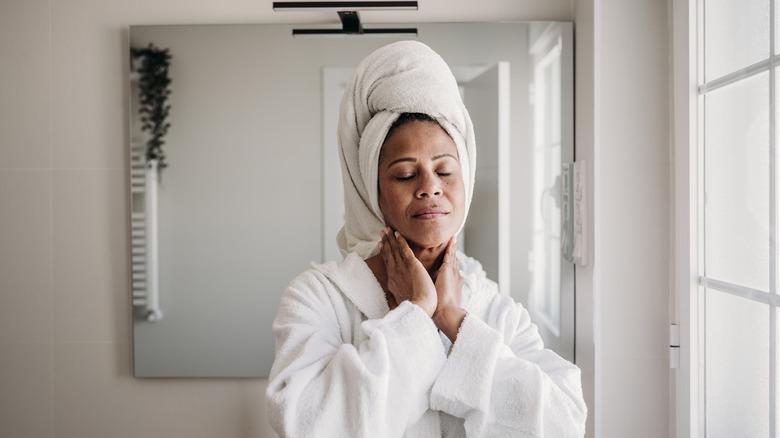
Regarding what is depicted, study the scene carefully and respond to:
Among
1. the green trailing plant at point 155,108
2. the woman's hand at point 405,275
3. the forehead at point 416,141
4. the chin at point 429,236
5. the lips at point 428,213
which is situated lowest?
the woman's hand at point 405,275

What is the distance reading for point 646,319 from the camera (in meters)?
1.50

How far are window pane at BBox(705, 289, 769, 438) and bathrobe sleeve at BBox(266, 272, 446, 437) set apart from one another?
603 millimetres

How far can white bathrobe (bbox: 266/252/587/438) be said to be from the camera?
839 mm

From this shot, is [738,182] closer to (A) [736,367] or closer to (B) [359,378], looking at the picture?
(A) [736,367]

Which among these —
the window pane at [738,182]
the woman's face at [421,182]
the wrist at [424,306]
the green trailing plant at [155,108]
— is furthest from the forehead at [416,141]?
the green trailing plant at [155,108]

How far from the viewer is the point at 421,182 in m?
0.93

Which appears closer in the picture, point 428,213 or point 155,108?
point 428,213

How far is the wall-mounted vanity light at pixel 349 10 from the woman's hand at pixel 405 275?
0.69 metres

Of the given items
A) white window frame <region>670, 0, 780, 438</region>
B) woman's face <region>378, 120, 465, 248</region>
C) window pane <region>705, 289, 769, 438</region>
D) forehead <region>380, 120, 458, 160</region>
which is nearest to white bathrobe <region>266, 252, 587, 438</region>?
woman's face <region>378, 120, 465, 248</region>

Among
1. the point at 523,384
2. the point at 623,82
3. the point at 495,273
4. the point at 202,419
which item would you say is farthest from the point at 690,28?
the point at 202,419

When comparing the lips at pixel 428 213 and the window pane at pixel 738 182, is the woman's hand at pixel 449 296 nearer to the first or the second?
the lips at pixel 428 213

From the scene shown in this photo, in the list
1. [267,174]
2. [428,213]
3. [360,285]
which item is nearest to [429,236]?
[428,213]

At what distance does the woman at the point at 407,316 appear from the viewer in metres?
0.85

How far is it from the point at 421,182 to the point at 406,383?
11.6 inches
